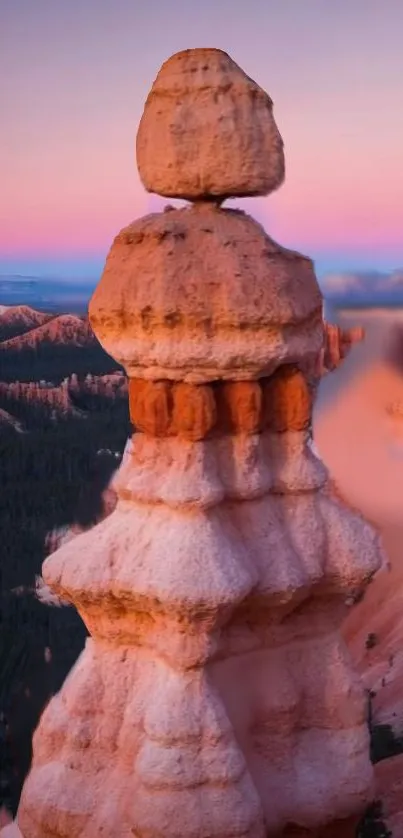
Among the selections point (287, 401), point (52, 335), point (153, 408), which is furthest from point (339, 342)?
point (153, 408)

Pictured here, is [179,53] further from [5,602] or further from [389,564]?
[5,602]

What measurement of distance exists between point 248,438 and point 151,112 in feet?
4.86

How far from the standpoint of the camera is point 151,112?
5.12m

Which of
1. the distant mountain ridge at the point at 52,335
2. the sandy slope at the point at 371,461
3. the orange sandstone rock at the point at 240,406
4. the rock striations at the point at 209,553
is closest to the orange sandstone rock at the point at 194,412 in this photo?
the rock striations at the point at 209,553

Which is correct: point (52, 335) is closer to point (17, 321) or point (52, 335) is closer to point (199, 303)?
point (17, 321)

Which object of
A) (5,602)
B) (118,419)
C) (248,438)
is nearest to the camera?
(248,438)

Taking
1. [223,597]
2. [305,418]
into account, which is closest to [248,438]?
[305,418]

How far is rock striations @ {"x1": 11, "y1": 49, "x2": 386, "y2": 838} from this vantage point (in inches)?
184

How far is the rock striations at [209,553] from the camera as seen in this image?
15.3 feet

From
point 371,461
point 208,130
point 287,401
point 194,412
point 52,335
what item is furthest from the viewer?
point 52,335

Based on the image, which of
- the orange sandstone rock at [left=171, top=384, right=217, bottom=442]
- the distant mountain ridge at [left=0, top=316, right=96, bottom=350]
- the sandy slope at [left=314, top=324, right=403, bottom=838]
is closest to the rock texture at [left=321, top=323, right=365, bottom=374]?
the sandy slope at [left=314, top=324, right=403, bottom=838]

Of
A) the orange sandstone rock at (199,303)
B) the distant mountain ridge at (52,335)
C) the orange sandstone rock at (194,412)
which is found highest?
the distant mountain ridge at (52,335)

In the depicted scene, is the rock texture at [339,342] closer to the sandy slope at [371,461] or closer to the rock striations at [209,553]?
the sandy slope at [371,461]

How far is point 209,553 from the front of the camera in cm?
470
